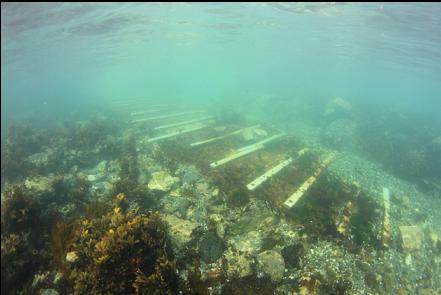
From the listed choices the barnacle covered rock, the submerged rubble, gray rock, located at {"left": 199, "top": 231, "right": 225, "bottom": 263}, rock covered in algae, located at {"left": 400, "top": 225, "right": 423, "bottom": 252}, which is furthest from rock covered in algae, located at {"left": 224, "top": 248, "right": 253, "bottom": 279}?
rock covered in algae, located at {"left": 400, "top": 225, "right": 423, "bottom": 252}

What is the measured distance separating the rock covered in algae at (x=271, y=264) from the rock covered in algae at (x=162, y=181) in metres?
4.30

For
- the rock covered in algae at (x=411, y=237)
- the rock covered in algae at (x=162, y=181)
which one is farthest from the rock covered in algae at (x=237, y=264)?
the rock covered in algae at (x=411, y=237)

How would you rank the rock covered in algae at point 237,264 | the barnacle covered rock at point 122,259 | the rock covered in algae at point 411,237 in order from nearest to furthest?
the barnacle covered rock at point 122,259 < the rock covered in algae at point 237,264 < the rock covered in algae at point 411,237

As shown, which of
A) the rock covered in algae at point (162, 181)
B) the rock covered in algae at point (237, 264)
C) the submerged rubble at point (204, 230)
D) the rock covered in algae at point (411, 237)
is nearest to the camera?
the submerged rubble at point (204, 230)

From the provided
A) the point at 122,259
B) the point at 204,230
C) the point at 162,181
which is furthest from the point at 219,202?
the point at 122,259

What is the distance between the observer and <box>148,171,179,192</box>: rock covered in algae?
9371 mm

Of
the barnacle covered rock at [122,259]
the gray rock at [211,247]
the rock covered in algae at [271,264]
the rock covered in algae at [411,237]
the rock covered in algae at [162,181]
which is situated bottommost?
the rock covered in algae at [411,237]

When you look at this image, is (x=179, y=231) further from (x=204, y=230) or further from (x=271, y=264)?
(x=271, y=264)

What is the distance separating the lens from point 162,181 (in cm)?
985

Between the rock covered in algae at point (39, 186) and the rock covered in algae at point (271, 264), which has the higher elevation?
the rock covered in algae at point (39, 186)

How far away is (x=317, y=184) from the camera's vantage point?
10.6 metres

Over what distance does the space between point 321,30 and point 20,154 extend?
3075cm

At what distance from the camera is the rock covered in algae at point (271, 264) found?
616 cm

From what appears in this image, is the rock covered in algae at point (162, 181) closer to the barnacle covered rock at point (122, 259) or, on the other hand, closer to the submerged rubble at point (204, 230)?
the submerged rubble at point (204, 230)
